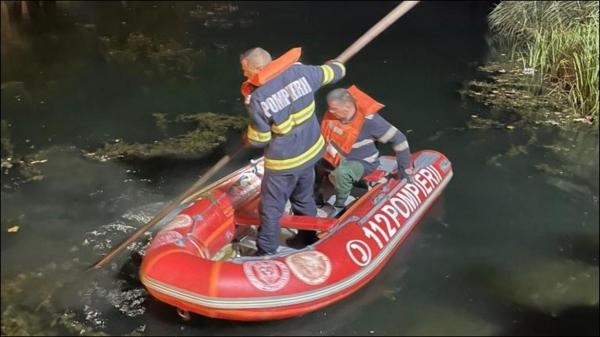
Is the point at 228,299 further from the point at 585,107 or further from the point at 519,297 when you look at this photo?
the point at 585,107

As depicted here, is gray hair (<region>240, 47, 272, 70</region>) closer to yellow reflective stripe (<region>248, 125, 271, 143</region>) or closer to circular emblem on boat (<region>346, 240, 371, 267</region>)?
yellow reflective stripe (<region>248, 125, 271, 143</region>)

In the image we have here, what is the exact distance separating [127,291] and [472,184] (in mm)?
2931

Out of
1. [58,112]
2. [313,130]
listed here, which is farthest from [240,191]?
[58,112]

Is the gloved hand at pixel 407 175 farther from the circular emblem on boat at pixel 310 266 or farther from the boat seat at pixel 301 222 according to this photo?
the circular emblem on boat at pixel 310 266

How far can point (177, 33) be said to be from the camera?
31.0ft

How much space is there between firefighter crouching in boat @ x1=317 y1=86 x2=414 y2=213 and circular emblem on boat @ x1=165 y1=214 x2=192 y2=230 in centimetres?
106

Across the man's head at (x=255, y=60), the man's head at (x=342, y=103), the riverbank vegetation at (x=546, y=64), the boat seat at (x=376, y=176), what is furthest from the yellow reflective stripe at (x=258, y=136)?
the riverbank vegetation at (x=546, y=64)

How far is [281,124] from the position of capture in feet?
12.2

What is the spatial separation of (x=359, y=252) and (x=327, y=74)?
42.8 inches

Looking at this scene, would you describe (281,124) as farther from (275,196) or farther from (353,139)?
(353,139)

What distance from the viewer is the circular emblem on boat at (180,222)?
398 centimetres

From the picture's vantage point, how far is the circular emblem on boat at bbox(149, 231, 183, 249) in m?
3.79

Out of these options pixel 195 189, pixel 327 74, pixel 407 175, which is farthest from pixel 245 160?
pixel 327 74

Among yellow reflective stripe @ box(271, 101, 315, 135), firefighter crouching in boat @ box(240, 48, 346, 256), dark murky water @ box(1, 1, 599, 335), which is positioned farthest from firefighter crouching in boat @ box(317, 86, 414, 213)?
dark murky water @ box(1, 1, 599, 335)
